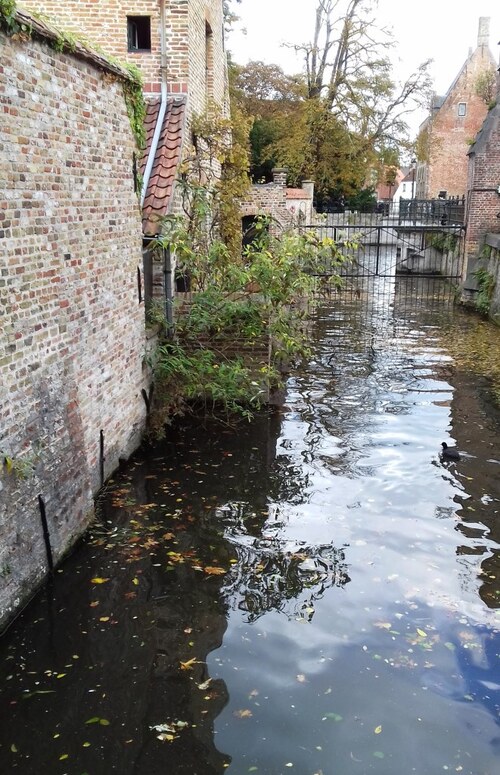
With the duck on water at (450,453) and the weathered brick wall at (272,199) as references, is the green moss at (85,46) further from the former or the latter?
the weathered brick wall at (272,199)

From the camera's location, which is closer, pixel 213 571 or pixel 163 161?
pixel 213 571

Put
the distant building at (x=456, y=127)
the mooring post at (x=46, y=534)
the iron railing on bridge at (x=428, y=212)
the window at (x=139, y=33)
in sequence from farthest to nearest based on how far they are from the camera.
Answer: the distant building at (x=456, y=127) < the iron railing on bridge at (x=428, y=212) < the window at (x=139, y=33) < the mooring post at (x=46, y=534)

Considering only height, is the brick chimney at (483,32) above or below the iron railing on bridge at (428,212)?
above

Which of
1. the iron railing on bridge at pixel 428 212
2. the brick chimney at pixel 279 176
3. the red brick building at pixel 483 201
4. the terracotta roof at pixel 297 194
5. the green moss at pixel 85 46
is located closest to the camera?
the green moss at pixel 85 46

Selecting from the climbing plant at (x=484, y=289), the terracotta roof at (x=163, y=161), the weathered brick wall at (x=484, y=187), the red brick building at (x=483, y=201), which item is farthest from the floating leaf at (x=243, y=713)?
the weathered brick wall at (x=484, y=187)

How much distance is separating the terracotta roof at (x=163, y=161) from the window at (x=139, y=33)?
132cm

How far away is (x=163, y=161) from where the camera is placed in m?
12.1

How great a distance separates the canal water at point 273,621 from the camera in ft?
15.0

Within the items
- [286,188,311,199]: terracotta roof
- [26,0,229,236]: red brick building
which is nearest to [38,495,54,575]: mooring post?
[26,0,229,236]: red brick building

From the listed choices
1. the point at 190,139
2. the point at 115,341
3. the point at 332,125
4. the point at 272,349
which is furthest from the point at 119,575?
the point at 332,125

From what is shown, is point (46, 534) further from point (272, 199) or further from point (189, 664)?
point (272, 199)

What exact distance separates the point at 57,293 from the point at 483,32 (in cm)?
5570

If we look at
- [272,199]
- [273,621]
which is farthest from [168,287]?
[272,199]

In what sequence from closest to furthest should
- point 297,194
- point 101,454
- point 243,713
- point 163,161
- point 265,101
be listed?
point 243,713
point 101,454
point 163,161
point 297,194
point 265,101
